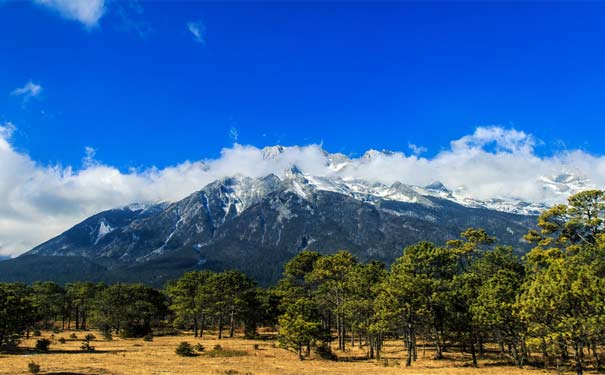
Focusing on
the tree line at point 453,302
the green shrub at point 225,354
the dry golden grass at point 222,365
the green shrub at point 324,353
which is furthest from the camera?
the green shrub at point 225,354

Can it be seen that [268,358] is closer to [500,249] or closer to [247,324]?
[500,249]

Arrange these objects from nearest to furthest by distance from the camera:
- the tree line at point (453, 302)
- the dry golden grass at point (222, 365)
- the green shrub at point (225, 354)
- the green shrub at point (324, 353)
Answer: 1. the tree line at point (453, 302)
2. the dry golden grass at point (222, 365)
3. the green shrub at point (324, 353)
4. the green shrub at point (225, 354)

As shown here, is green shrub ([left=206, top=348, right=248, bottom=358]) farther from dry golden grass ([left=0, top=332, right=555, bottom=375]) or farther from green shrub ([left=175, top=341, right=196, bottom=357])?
green shrub ([left=175, top=341, right=196, bottom=357])

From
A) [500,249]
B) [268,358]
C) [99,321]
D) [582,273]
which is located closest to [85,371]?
[268,358]

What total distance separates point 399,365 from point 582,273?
21.2 m

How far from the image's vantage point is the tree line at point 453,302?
34406mm

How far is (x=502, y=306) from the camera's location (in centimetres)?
4112

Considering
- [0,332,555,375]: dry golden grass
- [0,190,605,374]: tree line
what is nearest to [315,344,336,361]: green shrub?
[0,190,605,374]: tree line

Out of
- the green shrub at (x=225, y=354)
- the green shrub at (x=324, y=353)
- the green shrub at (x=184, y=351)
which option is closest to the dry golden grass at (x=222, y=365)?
the green shrub at (x=225, y=354)

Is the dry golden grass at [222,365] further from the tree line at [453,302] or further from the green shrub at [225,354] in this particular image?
the tree line at [453,302]

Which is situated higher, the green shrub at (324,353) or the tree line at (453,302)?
the tree line at (453,302)

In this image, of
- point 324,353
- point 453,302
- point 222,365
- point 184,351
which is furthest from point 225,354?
point 453,302

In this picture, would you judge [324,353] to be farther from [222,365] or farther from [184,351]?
[184,351]

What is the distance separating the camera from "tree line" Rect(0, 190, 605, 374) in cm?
3441
